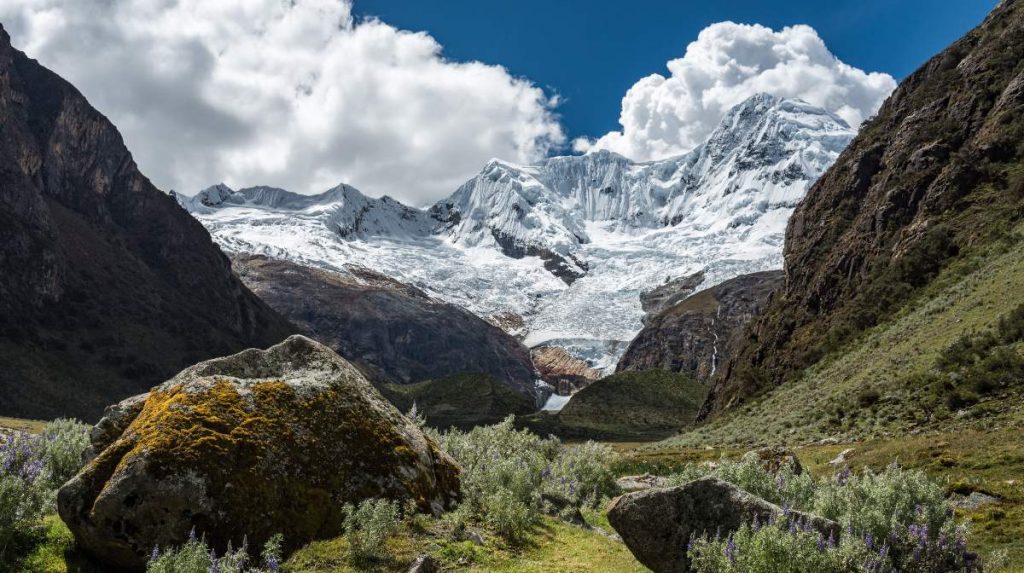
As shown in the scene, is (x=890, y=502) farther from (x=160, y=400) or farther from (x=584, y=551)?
(x=160, y=400)

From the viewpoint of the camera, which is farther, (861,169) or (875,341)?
(861,169)

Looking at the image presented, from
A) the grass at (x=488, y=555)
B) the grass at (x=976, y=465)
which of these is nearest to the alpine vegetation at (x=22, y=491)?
the grass at (x=488, y=555)

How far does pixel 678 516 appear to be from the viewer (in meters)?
13.3

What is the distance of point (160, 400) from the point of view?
13391 mm

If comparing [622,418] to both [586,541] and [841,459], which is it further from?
[586,541]

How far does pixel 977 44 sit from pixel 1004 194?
42687mm

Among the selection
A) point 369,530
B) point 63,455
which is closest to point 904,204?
point 369,530

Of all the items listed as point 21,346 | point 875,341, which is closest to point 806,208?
point 875,341

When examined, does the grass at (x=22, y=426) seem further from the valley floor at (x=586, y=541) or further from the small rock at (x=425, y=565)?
the small rock at (x=425, y=565)

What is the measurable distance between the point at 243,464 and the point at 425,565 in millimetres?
4074

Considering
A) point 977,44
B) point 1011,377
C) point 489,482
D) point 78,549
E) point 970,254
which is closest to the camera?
point 78,549

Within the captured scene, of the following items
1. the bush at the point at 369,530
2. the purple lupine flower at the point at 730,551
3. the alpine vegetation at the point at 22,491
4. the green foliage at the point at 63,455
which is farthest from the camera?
the green foliage at the point at 63,455

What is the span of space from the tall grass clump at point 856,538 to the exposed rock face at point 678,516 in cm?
41

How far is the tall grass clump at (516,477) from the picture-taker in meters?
15.2
